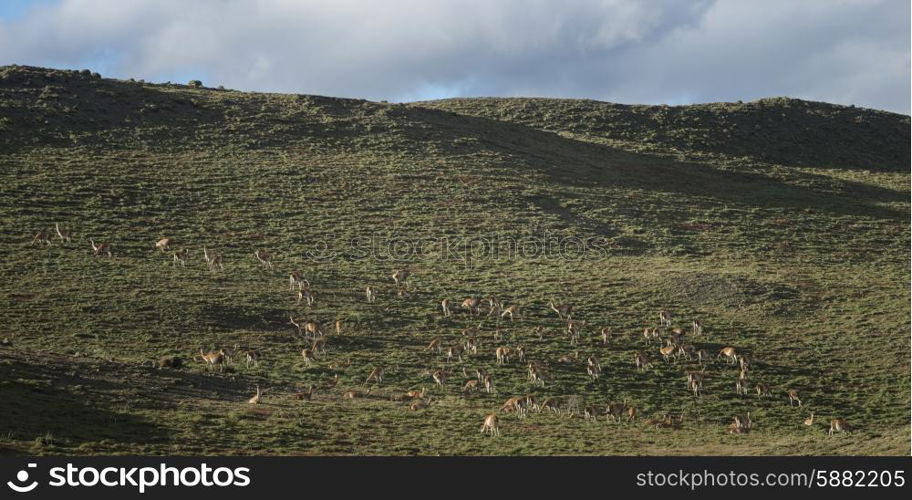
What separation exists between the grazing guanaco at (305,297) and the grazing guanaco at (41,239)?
40.0 ft

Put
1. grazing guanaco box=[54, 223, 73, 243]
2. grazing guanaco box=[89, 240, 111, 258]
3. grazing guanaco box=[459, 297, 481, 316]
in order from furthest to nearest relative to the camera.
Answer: grazing guanaco box=[54, 223, 73, 243]
grazing guanaco box=[89, 240, 111, 258]
grazing guanaco box=[459, 297, 481, 316]

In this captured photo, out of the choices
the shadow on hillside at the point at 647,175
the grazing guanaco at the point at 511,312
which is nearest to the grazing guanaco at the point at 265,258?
the grazing guanaco at the point at 511,312

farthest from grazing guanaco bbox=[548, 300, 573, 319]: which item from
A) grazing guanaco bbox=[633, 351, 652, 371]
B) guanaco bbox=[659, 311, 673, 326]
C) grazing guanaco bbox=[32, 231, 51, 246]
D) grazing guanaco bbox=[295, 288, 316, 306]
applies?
grazing guanaco bbox=[32, 231, 51, 246]

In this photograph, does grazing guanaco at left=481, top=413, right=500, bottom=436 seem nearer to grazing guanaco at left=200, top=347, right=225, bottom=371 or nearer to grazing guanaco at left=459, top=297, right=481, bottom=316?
grazing guanaco at left=200, top=347, right=225, bottom=371

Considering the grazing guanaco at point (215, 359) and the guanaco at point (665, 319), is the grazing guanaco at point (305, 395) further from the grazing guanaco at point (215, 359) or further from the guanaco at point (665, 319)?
the guanaco at point (665, 319)

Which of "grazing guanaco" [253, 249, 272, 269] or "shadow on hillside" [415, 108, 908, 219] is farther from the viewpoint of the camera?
"shadow on hillside" [415, 108, 908, 219]

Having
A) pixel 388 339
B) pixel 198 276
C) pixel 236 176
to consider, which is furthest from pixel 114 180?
pixel 388 339

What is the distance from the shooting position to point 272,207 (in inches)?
2124

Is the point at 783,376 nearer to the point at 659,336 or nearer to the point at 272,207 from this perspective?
the point at 659,336

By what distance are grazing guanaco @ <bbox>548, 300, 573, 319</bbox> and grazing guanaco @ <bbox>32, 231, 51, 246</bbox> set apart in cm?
2085

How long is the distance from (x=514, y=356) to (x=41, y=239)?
876 inches

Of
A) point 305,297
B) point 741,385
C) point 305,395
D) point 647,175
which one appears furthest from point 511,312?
point 647,175

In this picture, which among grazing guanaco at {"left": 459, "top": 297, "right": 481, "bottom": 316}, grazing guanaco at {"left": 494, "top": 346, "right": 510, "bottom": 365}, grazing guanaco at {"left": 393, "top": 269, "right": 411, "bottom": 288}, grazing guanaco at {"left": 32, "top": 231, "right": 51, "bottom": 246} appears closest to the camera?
grazing guanaco at {"left": 494, "top": 346, "right": 510, "bottom": 365}

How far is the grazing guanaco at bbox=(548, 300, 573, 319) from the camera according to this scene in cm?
3931
